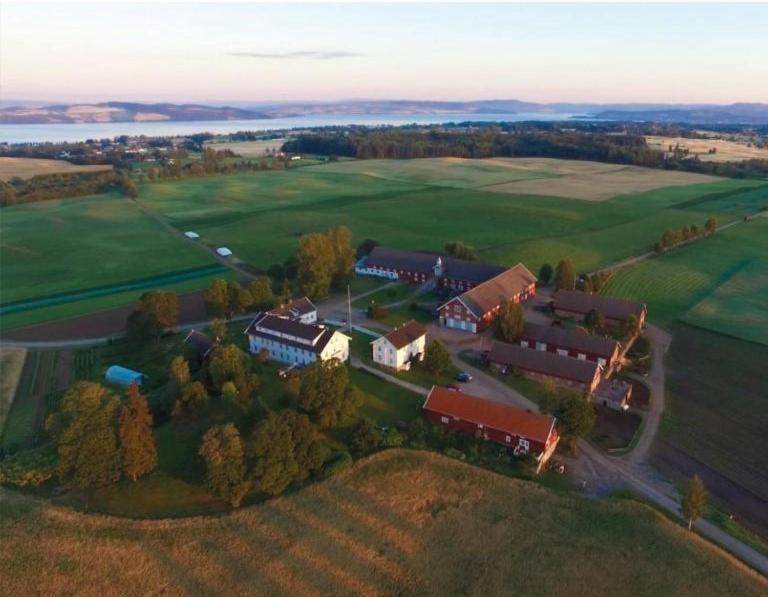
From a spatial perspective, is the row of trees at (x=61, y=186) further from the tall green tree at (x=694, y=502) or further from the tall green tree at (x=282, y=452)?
the tall green tree at (x=694, y=502)

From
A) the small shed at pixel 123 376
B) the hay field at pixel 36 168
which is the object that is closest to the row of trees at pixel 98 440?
the small shed at pixel 123 376

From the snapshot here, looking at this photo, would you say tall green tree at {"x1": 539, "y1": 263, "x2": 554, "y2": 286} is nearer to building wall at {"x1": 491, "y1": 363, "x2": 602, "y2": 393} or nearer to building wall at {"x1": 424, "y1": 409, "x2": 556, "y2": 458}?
building wall at {"x1": 491, "y1": 363, "x2": 602, "y2": 393}

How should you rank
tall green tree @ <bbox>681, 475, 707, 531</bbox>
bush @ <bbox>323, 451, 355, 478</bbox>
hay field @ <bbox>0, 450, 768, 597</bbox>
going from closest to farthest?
hay field @ <bbox>0, 450, 768, 597</bbox>
tall green tree @ <bbox>681, 475, 707, 531</bbox>
bush @ <bbox>323, 451, 355, 478</bbox>

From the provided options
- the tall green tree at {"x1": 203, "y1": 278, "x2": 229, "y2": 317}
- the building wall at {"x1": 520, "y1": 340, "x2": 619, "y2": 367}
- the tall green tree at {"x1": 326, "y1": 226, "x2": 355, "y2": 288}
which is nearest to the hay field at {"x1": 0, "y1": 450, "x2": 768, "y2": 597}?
the building wall at {"x1": 520, "y1": 340, "x2": 619, "y2": 367}

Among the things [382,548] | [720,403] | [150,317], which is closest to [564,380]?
[720,403]

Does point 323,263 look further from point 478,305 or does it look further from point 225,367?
point 225,367
